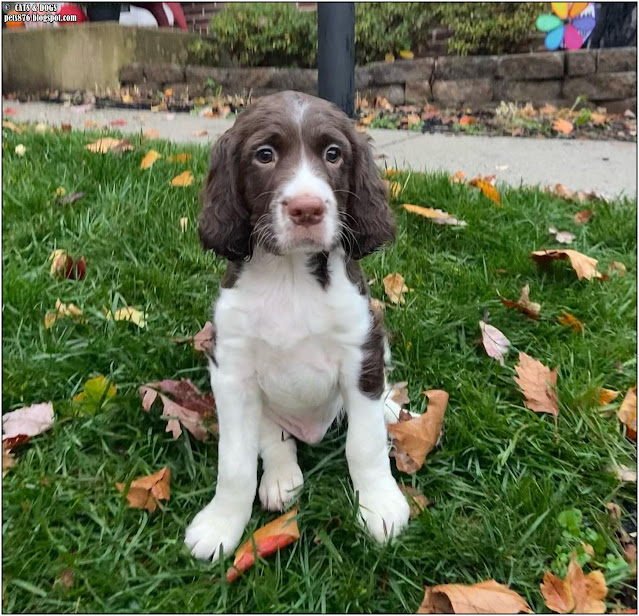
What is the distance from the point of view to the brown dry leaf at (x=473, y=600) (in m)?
1.96

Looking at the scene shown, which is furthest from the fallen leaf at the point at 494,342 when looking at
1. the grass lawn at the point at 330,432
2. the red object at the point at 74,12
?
the red object at the point at 74,12

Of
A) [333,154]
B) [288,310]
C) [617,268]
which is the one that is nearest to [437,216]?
[617,268]

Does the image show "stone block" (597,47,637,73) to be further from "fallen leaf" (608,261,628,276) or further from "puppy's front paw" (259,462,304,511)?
"puppy's front paw" (259,462,304,511)

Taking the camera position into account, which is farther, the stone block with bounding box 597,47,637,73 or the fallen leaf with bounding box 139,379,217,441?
the stone block with bounding box 597,47,637,73

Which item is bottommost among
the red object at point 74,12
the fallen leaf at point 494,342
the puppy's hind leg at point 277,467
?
the puppy's hind leg at point 277,467

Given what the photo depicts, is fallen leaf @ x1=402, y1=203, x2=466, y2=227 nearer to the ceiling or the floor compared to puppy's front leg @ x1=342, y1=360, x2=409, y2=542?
nearer to the ceiling

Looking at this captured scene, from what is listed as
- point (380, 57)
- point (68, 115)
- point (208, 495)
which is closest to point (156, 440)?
point (208, 495)

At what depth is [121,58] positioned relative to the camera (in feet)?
32.7

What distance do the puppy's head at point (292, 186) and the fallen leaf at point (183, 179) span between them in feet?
7.56

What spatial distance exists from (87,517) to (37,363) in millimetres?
906

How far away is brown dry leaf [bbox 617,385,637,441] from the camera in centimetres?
269

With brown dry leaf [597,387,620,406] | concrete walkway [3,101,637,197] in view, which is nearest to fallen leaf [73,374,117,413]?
brown dry leaf [597,387,620,406]

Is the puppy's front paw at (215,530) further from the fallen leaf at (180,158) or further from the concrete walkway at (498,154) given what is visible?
the concrete walkway at (498,154)

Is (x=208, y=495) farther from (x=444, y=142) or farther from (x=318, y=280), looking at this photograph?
(x=444, y=142)
